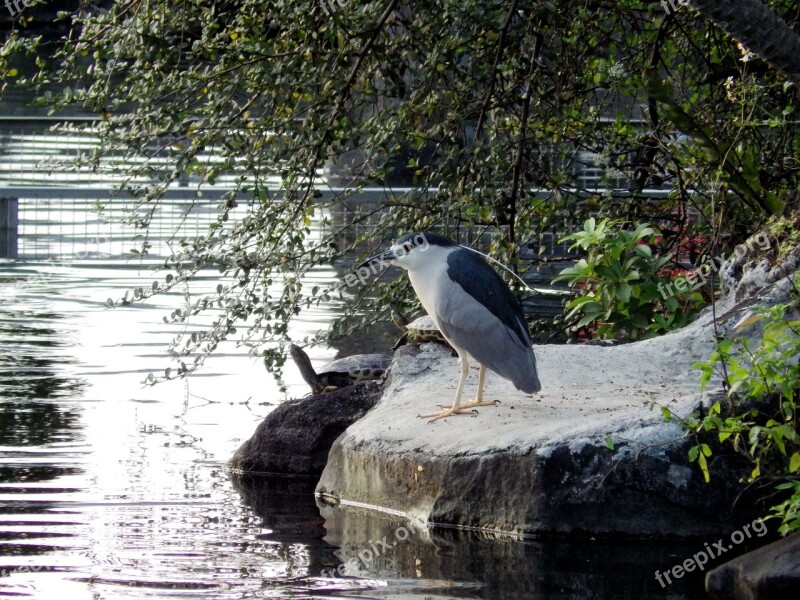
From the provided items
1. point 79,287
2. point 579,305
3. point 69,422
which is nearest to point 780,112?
point 579,305

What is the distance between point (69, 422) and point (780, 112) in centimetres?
513

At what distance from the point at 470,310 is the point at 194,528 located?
6.17 feet

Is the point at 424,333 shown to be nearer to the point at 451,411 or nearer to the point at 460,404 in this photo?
the point at 460,404

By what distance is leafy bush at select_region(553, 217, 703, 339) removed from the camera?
28.3 ft

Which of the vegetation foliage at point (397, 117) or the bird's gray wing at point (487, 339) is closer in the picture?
the bird's gray wing at point (487, 339)

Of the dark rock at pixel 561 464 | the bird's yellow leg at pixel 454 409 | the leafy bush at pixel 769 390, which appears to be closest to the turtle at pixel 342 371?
the dark rock at pixel 561 464

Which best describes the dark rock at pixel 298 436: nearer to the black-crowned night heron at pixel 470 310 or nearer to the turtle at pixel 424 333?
the turtle at pixel 424 333

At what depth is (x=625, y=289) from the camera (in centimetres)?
861

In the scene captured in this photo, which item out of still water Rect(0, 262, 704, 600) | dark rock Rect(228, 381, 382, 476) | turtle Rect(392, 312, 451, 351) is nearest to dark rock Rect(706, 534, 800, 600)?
still water Rect(0, 262, 704, 600)

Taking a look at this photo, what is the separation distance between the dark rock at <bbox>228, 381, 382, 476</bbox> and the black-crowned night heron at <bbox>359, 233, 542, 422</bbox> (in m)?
0.87

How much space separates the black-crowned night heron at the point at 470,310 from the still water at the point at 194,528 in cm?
105

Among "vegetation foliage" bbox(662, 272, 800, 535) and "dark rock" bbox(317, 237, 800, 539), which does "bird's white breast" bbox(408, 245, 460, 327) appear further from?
"vegetation foliage" bbox(662, 272, 800, 535)

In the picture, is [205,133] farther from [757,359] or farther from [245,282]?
[757,359]

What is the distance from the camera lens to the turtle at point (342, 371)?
30.3 feet
